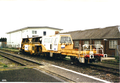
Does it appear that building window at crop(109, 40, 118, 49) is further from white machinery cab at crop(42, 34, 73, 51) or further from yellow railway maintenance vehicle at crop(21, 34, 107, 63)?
white machinery cab at crop(42, 34, 73, 51)

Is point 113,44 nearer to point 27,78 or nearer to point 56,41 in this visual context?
point 56,41

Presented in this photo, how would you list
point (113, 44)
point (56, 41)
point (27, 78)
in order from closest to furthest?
point (27, 78)
point (56, 41)
point (113, 44)

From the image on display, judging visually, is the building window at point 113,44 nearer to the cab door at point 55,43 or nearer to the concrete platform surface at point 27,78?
the cab door at point 55,43

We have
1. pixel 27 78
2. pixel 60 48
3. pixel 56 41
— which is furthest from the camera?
pixel 56 41

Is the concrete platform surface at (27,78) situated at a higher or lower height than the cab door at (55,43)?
lower

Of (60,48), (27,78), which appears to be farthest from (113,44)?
(27,78)

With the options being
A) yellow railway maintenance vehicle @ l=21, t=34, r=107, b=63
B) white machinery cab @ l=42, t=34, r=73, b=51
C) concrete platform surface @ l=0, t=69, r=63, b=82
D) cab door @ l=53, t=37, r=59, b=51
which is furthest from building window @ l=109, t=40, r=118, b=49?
concrete platform surface @ l=0, t=69, r=63, b=82

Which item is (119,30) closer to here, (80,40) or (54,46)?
(80,40)

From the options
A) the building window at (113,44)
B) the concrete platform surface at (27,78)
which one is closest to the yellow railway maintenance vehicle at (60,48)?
the concrete platform surface at (27,78)

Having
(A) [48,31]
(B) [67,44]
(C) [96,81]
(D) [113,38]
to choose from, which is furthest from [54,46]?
(A) [48,31]

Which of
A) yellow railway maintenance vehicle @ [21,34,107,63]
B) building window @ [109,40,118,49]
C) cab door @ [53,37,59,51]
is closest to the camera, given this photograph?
yellow railway maintenance vehicle @ [21,34,107,63]

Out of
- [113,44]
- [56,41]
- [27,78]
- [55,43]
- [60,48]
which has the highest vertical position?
[56,41]

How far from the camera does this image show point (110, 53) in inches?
829

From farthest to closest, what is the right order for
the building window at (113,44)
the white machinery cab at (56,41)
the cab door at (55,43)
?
the building window at (113,44) → the cab door at (55,43) → the white machinery cab at (56,41)
